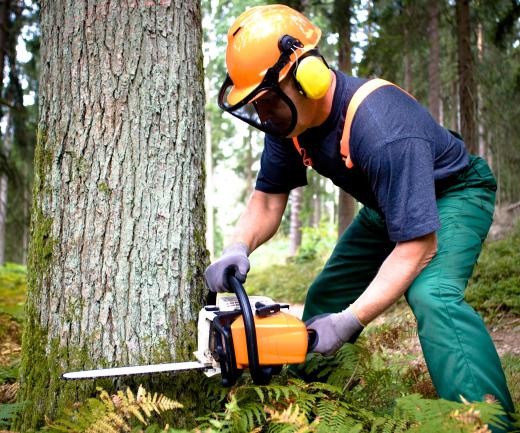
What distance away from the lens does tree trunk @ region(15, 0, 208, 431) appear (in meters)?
2.52

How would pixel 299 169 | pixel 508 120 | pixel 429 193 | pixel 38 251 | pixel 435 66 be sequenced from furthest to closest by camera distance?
1. pixel 435 66
2. pixel 508 120
3. pixel 299 169
4. pixel 38 251
5. pixel 429 193

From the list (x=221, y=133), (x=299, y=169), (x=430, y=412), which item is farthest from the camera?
(x=221, y=133)

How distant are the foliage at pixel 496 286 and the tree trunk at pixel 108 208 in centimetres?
453

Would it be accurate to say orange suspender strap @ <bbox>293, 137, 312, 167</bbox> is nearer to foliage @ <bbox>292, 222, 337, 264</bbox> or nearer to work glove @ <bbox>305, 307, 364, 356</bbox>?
work glove @ <bbox>305, 307, 364, 356</bbox>

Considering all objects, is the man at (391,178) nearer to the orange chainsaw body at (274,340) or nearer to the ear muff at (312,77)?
the ear muff at (312,77)

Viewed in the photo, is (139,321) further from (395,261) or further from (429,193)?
(429,193)

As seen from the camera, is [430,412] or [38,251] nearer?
[430,412]

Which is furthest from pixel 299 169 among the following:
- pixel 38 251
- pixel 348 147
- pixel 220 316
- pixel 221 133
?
pixel 221 133

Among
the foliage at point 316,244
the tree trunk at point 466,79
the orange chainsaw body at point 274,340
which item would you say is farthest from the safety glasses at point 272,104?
the foliage at point 316,244

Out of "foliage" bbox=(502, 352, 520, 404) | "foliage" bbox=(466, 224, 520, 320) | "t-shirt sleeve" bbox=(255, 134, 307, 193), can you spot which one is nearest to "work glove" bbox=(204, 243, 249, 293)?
"t-shirt sleeve" bbox=(255, 134, 307, 193)

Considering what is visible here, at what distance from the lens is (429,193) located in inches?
89.7

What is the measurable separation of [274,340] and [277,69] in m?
1.25

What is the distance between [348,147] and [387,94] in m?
0.31

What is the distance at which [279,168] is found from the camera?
315 cm
